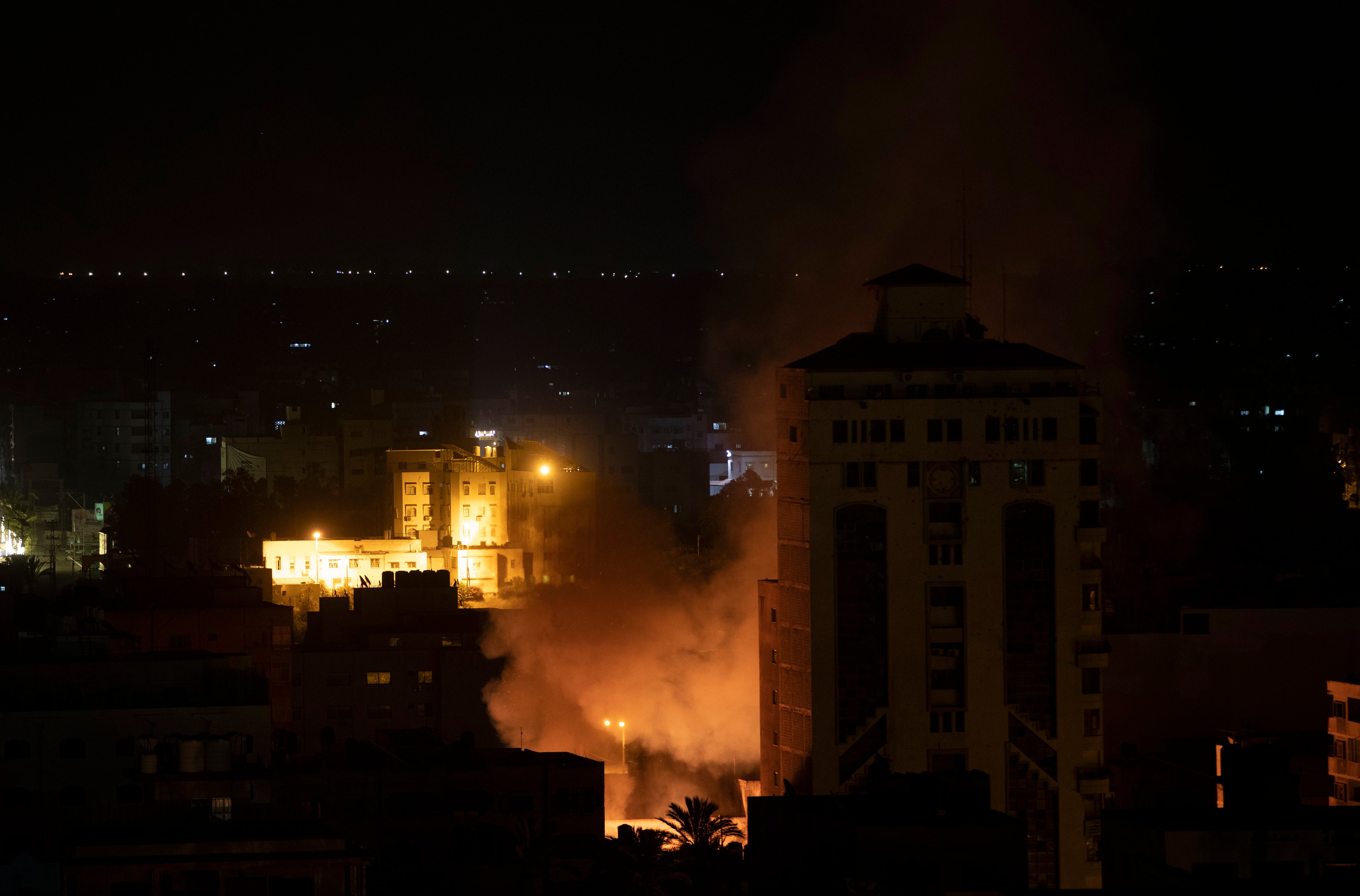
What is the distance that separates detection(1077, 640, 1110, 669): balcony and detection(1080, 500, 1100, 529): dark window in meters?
2.17

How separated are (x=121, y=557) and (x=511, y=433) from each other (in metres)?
48.9

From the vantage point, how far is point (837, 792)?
120 feet

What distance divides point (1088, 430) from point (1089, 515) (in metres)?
1.62

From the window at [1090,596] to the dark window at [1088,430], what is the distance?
2.67 metres

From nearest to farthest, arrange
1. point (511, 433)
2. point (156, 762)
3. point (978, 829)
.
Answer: point (978, 829) → point (156, 762) → point (511, 433)

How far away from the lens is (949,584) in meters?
37.8

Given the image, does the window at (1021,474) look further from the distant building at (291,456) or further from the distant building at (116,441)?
the distant building at (116,441)

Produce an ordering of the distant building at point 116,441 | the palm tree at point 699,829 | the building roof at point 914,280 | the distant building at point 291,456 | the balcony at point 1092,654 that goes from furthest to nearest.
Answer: the distant building at point 116,441 → the distant building at point 291,456 → the building roof at point 914,280 → the balcony at point 1092,654 → the palm tree at point 699,829

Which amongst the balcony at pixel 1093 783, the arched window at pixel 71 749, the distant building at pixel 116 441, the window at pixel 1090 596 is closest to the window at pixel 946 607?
the window at pixel 1090 596

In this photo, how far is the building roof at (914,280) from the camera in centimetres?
4025

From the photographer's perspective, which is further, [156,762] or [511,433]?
[511,433]

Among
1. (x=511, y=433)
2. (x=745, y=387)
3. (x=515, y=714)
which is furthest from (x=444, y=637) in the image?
(x=511, y=433)

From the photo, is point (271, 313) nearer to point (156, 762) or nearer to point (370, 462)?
point (370, 462)

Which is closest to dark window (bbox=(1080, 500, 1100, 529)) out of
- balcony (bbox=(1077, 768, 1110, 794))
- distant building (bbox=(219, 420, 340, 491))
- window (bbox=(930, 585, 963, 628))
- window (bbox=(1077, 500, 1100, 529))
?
window (bbox=(1077, 500, 1100, 529))
